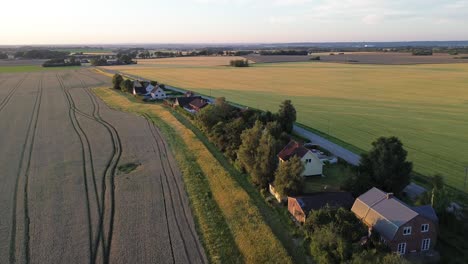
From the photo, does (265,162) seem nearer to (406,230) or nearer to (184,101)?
(406,230)

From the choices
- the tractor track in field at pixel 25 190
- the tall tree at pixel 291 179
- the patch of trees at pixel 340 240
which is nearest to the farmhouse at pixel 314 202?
the tall tree at pixel 291 179

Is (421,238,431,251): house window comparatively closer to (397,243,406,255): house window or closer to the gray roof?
(397,243,406,255): house window

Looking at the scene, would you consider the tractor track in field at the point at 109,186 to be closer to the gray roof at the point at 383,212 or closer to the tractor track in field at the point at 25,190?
the tractor track in field at the point at 25,190

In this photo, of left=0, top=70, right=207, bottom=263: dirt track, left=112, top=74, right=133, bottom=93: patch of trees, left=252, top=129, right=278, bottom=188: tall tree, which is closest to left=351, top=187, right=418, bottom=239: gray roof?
left=252, top=129, right=278, bottom=188: tall tree

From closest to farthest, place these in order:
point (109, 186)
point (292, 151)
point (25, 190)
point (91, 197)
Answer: point (91, 197) → point (25, 190) → point (109, 186) → point (292, 151)

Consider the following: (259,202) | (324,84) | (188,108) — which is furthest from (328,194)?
(324,84)

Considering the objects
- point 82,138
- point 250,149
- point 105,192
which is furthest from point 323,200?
point 82,138

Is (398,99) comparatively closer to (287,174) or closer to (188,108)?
(188,108)
